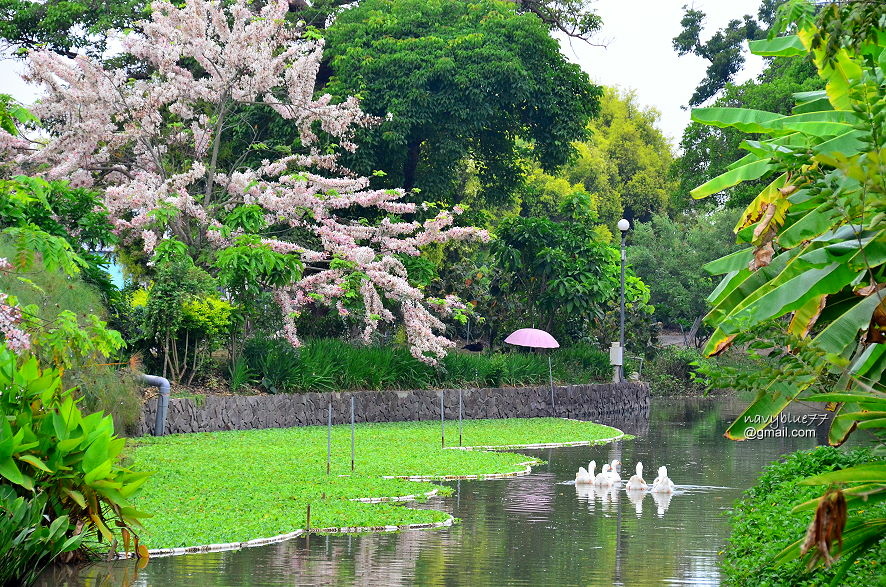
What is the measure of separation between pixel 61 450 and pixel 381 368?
1947cm

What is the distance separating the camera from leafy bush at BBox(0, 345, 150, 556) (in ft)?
32.2

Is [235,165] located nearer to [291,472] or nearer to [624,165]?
[291,472]

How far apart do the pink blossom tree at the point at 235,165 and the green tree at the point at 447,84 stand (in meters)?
2.10

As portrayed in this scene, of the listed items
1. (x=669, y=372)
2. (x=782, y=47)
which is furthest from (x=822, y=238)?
(x=669, y=372)

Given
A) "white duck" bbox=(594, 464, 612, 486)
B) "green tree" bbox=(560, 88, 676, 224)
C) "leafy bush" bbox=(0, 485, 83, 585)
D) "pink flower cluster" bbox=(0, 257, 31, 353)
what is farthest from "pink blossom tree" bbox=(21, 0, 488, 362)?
"green tree" bbox=(560, 88, 676, 224)

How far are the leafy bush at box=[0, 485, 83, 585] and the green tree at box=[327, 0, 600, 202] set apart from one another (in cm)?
2210

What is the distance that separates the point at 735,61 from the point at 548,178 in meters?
11.4

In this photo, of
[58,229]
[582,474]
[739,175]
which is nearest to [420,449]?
[582,474]

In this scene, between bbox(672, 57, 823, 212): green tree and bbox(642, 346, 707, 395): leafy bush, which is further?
bbox(642, 346, 707, 395): leafy bush

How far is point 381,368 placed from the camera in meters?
29.2

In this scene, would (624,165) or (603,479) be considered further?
(624,165)

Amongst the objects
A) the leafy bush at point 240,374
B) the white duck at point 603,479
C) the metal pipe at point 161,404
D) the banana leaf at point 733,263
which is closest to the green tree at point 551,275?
the leafy bush at point 240,374

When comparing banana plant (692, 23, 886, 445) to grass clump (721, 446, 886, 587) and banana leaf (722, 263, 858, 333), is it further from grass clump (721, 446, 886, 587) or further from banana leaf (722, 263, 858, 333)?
grass clump (721, 446, 886, 587)

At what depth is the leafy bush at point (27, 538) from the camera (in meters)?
9.30
